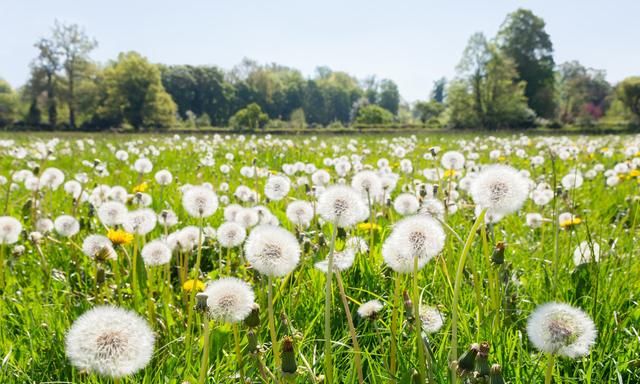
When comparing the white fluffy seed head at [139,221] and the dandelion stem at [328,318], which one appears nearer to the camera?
the dandelion stem at [328,318]

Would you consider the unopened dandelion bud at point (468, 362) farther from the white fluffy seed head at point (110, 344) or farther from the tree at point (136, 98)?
the tree at point (136, 98)

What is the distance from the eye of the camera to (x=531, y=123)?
1948 inches

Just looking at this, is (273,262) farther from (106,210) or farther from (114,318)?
(106,210)

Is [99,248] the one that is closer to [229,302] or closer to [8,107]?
[229,302]

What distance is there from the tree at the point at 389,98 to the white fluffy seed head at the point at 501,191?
13533 cm

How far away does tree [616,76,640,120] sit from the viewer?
54.2 metres

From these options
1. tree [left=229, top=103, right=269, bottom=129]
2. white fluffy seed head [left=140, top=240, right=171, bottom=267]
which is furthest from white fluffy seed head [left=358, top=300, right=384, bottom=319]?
tree [left=229, top=103, right=269, bottom=129]

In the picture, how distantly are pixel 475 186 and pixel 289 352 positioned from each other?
0.70 m

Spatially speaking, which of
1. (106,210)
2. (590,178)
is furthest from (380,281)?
(590,178)

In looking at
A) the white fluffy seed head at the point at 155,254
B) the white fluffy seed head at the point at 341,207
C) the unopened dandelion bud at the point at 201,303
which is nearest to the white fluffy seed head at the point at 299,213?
the white fluffy seed head at the point at 155,254

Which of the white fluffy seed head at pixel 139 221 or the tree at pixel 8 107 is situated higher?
the tree at pixel 8 107

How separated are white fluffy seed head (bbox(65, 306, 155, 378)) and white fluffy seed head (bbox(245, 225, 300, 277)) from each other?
1.04 ft

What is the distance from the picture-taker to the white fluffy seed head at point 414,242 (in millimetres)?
1289

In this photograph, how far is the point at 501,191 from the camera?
135cm
